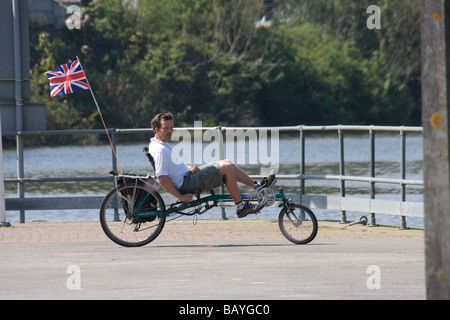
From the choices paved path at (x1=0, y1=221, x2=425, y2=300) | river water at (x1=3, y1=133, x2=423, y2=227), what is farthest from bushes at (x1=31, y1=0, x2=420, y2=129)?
paved path at (x1=0, y1=221, x2=425, y2=300)

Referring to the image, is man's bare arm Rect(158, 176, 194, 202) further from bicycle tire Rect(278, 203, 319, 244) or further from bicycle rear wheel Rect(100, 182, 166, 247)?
bicycle tire Rect(278, 203, 319, 244)

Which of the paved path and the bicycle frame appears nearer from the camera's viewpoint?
the paved path

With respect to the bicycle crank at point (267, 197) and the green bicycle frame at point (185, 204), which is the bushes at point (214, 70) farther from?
the bicycle crank at point (267, 197)

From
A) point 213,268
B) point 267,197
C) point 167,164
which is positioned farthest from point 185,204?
point 213,268

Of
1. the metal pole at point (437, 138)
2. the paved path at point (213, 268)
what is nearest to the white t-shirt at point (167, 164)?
the paved path at point (213, 268)

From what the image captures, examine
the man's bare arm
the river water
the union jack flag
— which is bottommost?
the river water

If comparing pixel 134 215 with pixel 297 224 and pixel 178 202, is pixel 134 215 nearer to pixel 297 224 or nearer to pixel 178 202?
pixel 178 202

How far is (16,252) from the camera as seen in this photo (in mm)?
9898

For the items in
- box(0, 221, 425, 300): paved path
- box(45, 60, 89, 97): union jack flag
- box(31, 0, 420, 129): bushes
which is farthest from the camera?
box(31, 0, 420, 129): bushes

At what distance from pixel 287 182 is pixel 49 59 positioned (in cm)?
2926

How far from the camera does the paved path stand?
Result: 731 cm

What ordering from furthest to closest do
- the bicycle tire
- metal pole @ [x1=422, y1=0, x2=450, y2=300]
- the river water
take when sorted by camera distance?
the river water < the bicycle tire < metal pole @ [x1=422, y1=0, x2=450, y2=300]

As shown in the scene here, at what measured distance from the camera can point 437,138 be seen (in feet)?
18.5

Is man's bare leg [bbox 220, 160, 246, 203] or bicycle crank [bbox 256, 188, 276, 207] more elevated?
man's bare leg [bbox 220, 160, 246, 203]
